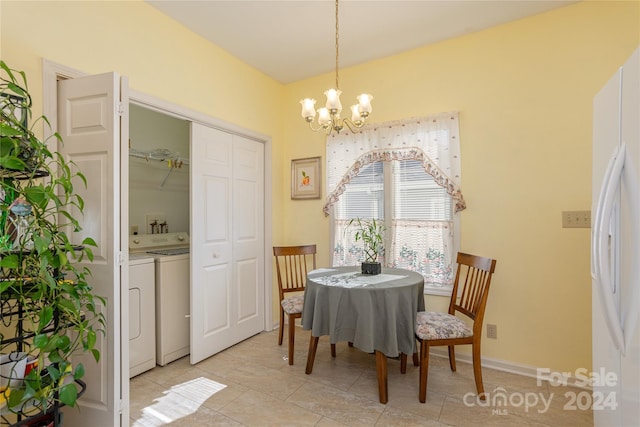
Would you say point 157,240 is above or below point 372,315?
above

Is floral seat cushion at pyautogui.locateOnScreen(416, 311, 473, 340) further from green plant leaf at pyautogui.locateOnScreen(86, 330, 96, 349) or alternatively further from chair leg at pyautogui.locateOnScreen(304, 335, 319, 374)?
green plant leaf at pyautogui.locateOnScreen(86, 330, 96, 349)

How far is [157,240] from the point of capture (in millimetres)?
3264

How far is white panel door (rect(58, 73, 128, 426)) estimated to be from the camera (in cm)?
165

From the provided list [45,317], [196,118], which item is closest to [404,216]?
[196,118]

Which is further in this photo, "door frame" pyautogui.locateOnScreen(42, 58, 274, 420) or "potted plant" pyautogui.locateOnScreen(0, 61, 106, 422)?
"door frame" pyautogui.locateOnScreen(42, 58, 274, 420)

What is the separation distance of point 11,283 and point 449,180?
283cm

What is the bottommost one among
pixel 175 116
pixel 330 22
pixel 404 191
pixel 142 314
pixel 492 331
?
pixel 492 331

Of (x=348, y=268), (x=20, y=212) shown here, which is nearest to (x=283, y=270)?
(x=348, y=268)

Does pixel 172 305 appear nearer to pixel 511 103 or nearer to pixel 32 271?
pixel 32 271

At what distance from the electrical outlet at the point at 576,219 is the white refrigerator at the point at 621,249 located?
1.19 m

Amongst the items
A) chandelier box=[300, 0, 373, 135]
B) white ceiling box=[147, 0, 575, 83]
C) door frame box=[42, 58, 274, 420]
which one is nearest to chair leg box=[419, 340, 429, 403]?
chandelier box=[300, 0, 373, 135]

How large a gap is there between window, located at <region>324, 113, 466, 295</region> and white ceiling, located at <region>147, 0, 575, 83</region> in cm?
73

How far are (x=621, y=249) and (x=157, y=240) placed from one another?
3.57 m

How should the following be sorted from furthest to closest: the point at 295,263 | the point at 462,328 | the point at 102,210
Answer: the point at 295,263 < the point at 462,328 < the point at 102,210
